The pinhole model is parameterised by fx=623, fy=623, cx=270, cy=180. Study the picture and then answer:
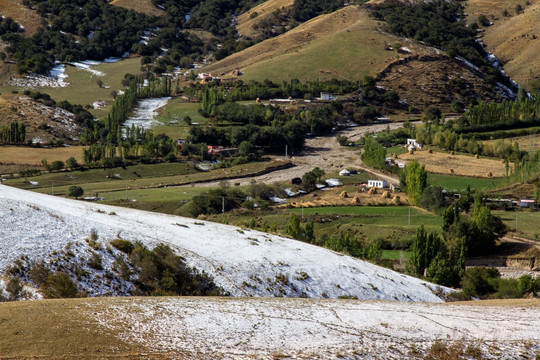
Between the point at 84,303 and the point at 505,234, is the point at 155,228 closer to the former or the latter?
the point at 84,303

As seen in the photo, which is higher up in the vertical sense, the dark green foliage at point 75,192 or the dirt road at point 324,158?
the dirt road at point 324,158

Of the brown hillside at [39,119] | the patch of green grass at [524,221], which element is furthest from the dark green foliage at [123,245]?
the brown hillside at [39,119]

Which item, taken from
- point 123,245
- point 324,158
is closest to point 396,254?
point 123,245

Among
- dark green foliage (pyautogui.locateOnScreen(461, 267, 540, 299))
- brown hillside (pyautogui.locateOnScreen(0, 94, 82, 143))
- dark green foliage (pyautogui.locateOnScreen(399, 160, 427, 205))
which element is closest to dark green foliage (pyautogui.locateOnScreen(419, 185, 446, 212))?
dark green foliage (pyautogui.locateOnScreen(399, 160, 427, 205))

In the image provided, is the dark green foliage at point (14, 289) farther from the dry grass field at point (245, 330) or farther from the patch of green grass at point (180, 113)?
the patch of green grass at point (180, 113)

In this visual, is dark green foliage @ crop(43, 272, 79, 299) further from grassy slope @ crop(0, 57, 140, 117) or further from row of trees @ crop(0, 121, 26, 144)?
grassy slope @ crop(0, 57, 140, 117)

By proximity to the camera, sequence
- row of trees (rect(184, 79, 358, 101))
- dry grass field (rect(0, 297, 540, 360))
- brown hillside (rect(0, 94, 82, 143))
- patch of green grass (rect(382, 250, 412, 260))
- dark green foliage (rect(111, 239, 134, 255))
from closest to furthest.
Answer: dry grass field (rect(0, 297, 540, 360)) → dark green foliage (rect(111, 239, 134, 255)) → patch of green grass (rect(382, 250, 412, 260)) → brown hillside (rect(0, 94, 82, 143)) → row of trees (rect(184, 79, 358, 101))

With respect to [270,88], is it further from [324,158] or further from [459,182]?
[459,182]
